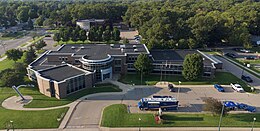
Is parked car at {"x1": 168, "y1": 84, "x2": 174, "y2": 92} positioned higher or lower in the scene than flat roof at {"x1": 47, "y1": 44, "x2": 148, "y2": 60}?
lower

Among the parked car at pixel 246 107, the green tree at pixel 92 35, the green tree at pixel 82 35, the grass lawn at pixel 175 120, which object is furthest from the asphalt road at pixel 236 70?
the green tree at pixel 82 35

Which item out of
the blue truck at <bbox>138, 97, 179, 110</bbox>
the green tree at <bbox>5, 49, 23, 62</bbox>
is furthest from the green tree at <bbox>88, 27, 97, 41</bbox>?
the blue truck at <bbox>138, 97, 179, 110</bbox>

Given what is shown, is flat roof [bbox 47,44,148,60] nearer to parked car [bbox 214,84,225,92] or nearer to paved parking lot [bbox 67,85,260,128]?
paved parking lot [bbox 67,85,260,128]

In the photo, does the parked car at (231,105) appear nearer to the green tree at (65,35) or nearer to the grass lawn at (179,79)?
the grass lawn at (179,79)

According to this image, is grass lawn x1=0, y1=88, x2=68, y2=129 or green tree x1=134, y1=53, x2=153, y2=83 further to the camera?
green tree x1=134, y1=53, x2=153, y2=83

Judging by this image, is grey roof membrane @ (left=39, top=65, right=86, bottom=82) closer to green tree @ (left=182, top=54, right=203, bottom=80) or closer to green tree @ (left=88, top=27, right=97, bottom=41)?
green tree @ (left=182, top=54, right=203, bottom=80)

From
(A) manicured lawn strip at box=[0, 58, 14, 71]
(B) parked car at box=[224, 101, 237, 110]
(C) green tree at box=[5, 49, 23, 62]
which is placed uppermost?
(C) green tree at box=[5, 49, 23, 62]

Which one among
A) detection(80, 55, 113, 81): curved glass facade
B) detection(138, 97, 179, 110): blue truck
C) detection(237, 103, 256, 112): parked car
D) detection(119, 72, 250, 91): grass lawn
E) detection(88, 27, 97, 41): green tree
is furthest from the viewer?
detection(88, 27, 97, 41): green tree

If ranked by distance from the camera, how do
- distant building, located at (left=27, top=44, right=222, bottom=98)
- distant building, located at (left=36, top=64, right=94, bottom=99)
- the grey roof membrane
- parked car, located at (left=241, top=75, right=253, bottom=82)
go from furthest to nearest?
parked car, located at (left=241, top=75, right=253, bottom=82) → the grey roof membrane → distant building, located at (left=27, top=44, right=222, bottom=98) → distant building, located at (left=36, top=64, right=94, bottom=99)

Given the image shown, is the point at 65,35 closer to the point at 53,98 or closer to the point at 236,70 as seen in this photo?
the point at 53,98
